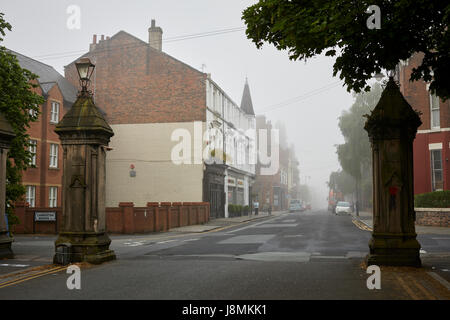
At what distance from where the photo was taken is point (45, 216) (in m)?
25.2

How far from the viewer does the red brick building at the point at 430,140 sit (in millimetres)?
28609

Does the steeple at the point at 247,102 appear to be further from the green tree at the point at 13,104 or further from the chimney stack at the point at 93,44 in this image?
the green tree at the point at 13,104

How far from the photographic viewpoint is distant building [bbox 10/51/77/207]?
32094 mm

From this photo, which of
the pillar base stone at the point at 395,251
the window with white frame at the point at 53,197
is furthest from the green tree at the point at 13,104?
the window with white frame at the point at 53,197

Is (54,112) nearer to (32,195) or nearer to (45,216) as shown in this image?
(32,195)

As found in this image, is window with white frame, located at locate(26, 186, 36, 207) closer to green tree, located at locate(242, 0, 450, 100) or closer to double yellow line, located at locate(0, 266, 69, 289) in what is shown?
double yellow line, located at locate(0, 266, 69, 289)

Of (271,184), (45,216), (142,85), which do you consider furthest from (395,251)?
(271,184)

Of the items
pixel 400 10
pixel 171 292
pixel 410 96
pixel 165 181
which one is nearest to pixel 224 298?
pixel 171 292

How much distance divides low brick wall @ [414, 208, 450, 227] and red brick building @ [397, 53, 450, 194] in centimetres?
317

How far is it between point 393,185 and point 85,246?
7458 millimetres

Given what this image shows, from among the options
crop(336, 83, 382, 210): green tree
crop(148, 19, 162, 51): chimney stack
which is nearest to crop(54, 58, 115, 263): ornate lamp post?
crop(148, 19, 162, 51): chimney stack

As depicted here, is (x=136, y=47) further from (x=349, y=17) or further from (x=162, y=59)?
(x=349, y=17)

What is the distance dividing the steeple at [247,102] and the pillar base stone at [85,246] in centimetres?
4931
